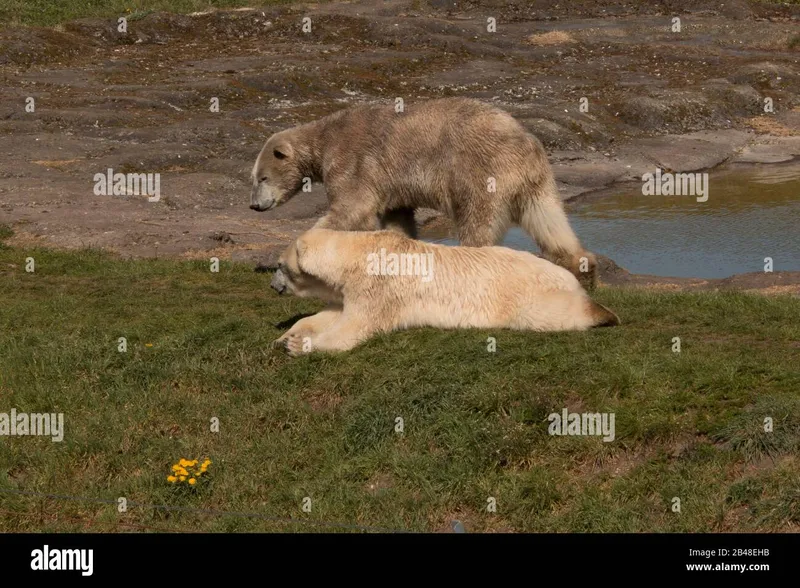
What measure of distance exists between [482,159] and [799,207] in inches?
413

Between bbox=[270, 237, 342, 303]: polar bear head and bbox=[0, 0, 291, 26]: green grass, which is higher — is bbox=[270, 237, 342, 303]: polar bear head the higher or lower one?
the higher one

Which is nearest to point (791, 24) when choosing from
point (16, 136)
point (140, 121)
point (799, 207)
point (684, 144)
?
point (684, 144)

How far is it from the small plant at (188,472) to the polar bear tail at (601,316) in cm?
314

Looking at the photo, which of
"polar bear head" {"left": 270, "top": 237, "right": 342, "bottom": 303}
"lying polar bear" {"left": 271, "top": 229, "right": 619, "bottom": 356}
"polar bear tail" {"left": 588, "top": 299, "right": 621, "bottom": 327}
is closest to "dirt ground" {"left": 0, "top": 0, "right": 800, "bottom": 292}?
"polar bear head" {"left": 270, "top": 237, "right": 342, "bottom": 303}

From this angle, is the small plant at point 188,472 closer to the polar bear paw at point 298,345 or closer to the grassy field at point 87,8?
the polar bear paw at point 298,345

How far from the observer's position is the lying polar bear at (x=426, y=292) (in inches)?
345

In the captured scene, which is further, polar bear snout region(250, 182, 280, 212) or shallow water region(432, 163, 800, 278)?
shallow water region(432, 163, 800, 278)

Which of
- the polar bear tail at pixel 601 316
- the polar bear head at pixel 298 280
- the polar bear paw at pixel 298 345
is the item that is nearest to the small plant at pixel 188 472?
the polar bear paw at pixel 298 345

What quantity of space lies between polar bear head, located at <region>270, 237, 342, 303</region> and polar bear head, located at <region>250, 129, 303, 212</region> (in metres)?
3.07

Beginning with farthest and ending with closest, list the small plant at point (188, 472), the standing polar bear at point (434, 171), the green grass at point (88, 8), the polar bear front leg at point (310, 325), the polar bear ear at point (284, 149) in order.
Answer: the green grass at point (88, 8) < the polar bear ear at point (284, 149) < the standing polar bear at point (434, 171) < the polar bear front leg at point (310, 325) < the small plant at point (188, 472)

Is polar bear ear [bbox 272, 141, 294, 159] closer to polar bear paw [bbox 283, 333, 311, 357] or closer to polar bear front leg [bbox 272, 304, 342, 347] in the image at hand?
polar bear front leg [bbox 272, 304, 342, 347]

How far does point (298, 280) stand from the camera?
9.25 meters

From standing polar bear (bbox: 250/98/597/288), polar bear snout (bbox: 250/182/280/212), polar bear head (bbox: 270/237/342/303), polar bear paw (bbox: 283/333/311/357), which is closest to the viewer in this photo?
polar bear paw (bbox: 283/333/311/357)

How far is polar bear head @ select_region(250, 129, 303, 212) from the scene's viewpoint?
39.8ft
